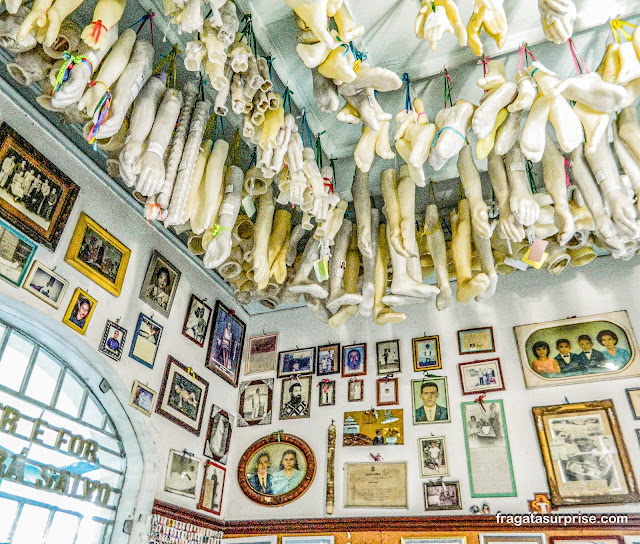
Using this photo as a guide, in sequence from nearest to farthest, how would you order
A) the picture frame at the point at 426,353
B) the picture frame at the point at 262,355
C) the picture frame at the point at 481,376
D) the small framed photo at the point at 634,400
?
1. the small framed photo at the point at 634,400
2. the picture frame at the point at 481,376
3. the picture frame at the point at 426,353
4. the picture frame at the point at 262,355

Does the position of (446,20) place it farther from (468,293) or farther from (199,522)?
(199,522)

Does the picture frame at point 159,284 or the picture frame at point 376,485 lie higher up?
the picture frame at point 159,284

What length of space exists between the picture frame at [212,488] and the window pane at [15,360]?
1493 millimetres

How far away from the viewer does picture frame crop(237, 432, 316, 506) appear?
377 centimetres

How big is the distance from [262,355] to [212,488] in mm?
1107

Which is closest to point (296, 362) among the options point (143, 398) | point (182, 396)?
point (182, 396)

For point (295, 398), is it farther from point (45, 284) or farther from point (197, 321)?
point (45, 284)

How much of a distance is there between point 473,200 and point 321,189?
0.76 m

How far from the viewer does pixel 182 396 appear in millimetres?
3660

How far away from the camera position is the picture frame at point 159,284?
352 centimetres

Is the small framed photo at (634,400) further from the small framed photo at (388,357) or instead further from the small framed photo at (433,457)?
the small framed photo at (388,357)

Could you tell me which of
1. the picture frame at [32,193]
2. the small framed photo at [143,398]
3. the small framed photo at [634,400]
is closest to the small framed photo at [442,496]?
the small framed photo at [634,400]

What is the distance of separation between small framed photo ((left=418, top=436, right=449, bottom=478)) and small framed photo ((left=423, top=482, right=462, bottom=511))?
68 millimetres

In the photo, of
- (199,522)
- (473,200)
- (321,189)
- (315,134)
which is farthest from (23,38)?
(199,522)
